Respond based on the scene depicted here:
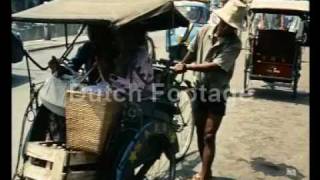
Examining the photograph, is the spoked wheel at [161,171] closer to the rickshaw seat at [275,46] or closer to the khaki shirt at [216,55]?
the khaki shirt at [216,55]

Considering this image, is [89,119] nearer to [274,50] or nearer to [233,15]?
[233,15]

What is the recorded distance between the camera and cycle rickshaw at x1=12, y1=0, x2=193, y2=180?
13.2 ft

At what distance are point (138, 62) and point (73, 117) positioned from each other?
808 mm

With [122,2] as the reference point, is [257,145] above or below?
below

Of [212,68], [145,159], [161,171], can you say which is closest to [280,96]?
[161,171]

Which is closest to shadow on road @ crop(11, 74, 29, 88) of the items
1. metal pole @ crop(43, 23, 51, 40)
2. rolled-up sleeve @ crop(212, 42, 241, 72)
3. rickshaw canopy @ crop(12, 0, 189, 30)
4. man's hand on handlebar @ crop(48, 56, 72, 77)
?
man's hand on handlebar @ crop(48, 56, 72, 77)

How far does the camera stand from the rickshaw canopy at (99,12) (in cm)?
394

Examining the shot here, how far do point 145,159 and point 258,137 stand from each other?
318 centimetres

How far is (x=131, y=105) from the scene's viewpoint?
4262 mm

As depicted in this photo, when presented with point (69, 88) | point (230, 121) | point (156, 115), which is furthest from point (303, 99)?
point (69, 88)

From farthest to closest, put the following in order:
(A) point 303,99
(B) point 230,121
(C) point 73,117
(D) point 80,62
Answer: (A) point 303,99
(B) point 230,121
(D) point 80,62
(C) point 73,117

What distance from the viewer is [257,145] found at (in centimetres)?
691

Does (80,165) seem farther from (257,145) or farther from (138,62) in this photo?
(257,145)

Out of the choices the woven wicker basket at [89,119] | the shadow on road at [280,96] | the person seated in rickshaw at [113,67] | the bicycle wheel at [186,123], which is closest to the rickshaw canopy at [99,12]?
the person seated in rickshaw at [113,67]
